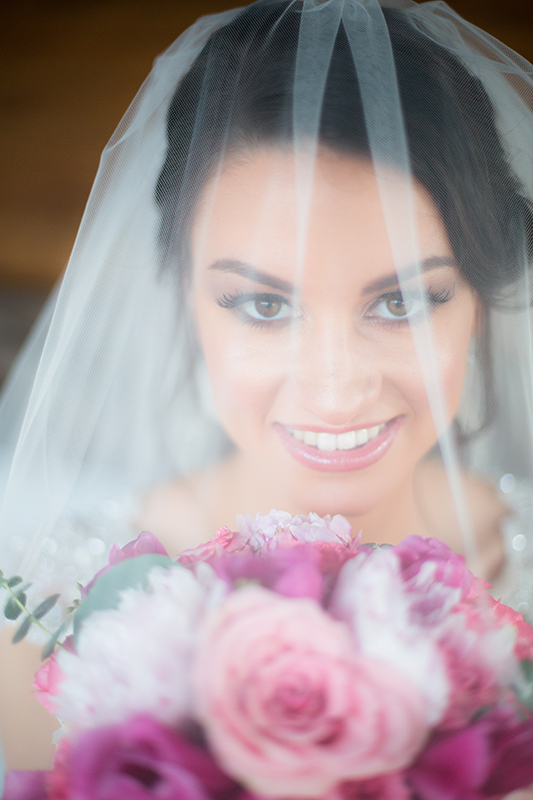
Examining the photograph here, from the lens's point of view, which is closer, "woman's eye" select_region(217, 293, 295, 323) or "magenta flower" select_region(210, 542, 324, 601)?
"magenta flower" select_region(210, 542, 324, 601)

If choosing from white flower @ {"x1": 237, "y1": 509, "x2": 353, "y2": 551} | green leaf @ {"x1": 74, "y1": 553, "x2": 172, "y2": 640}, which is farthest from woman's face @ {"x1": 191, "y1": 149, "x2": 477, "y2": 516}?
green leaf @ {"x1": 74, "y1": 553, "x2": 172, "y2": 640}

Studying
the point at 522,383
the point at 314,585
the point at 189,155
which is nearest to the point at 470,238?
the point at 522,383

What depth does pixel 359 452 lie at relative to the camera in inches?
22.8

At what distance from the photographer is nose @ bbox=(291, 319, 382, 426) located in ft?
1.58

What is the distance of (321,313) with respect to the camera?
496 mm

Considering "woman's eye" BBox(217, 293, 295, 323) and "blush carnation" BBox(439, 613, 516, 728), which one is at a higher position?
"woman's eye" BBox(217, 293, 295, 323)

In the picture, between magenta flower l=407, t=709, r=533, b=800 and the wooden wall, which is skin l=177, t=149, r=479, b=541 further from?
the wooden wall

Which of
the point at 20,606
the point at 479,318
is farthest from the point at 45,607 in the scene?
the point at 479,318

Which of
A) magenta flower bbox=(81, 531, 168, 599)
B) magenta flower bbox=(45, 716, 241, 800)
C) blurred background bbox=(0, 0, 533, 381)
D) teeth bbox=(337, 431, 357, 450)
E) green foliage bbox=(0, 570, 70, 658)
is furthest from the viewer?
blurred background bbox=(0, 0, 533, 381)

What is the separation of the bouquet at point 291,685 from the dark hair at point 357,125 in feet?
1.24

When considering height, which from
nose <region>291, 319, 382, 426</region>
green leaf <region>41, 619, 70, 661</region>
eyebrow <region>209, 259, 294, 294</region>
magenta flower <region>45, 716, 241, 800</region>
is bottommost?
magenta flower <region>45, 716, 241, 800</region>

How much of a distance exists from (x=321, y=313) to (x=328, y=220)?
88 mm

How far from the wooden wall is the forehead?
378mm

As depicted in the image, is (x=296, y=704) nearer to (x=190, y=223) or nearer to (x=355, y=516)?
(x=355, y=516)
